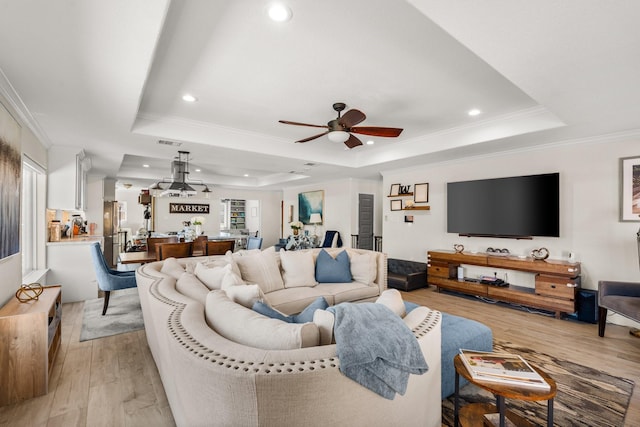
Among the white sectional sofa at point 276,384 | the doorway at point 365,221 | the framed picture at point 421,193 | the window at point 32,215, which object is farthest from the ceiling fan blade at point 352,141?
the doorway at point 365,221

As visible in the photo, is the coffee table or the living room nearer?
the coffee table

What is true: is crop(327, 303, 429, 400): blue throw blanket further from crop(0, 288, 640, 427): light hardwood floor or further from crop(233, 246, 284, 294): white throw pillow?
crop(233, 246, 284, 294): white throw pillow

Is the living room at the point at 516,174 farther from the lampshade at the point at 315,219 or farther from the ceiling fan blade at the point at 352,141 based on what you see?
the lampshade at the point at 315,219

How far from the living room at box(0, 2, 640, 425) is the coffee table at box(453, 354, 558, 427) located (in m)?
0.91

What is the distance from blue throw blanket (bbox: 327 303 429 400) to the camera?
1097 mm

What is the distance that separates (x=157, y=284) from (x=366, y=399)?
1.82 meters

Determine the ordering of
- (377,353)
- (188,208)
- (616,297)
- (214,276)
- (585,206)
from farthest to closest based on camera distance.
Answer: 1. (188,208)
2. (585,206)
3. (616,297)
4. (214,276)
5. (377,353)

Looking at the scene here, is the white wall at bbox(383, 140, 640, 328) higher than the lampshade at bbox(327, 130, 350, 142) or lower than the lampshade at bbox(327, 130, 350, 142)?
lower

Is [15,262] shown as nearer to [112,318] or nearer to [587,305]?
[112,318]

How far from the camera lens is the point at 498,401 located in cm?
156

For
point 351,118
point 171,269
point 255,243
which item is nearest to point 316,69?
point 351,118

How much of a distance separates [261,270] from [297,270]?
47cm

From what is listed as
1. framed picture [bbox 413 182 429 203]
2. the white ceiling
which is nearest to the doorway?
framed picture [bbox 413 182 429 203]

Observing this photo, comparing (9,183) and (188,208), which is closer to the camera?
(9,183)
